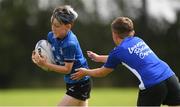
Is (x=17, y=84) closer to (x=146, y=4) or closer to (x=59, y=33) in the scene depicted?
(x=146, y=4)

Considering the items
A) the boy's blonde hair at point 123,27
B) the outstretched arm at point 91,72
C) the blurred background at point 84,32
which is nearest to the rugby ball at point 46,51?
the outstretched arm at point 91,72

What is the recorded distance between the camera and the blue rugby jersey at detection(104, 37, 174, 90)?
8031 mm

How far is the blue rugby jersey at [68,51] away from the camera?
29.4ft

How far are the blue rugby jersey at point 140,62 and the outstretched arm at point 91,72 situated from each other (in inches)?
6.5

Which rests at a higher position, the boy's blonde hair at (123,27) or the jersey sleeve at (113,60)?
the boy's blonde hair at (123,27)

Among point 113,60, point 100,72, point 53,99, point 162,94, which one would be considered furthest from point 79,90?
point 53,99

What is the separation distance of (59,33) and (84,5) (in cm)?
3599

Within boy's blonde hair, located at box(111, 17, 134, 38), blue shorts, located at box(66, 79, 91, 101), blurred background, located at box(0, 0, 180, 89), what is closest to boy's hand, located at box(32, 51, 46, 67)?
blue shorts, located at box(66, 79, 91, 101)

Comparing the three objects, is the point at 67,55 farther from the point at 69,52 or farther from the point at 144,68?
the point at 144,68

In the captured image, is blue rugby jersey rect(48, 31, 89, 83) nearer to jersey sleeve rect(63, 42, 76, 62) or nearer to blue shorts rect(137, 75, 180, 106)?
jersey sleeve rect(63, 42, 76, 62)

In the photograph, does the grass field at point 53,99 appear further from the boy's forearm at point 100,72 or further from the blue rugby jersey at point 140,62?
the blue rugby jersey at point 140,62

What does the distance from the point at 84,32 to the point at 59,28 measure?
31.8 meters

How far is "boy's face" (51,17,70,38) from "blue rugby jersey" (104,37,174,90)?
101 cm

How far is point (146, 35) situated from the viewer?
39.9m
